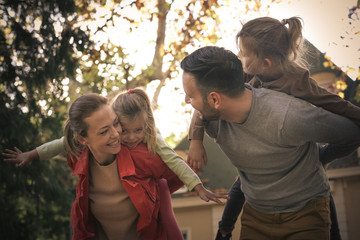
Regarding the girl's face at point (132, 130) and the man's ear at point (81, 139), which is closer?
the man's ear at point (81, 139)

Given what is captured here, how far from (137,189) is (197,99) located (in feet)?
2.91

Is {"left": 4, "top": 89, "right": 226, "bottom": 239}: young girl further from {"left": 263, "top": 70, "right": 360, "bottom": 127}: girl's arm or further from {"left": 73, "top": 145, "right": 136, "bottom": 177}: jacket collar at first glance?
{"left": 263, "top": 70, "right": 360, "bottom": 127}: girl's arm

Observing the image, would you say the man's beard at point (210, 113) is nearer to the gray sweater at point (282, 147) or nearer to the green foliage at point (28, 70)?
the gray sweater at point (282, 147)

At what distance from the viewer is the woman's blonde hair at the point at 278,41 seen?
2.96m

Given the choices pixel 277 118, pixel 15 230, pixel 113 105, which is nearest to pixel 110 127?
pixel 113 105

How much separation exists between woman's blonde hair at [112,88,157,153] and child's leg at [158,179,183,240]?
1.22 ft

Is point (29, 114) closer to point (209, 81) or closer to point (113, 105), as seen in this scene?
point (113, 105)

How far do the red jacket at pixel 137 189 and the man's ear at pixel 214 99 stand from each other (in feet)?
2.51

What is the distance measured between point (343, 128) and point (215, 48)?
965 millimetres

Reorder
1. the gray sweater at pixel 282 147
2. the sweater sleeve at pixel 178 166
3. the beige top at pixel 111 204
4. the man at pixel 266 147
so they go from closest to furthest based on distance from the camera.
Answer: the gray sweater at pixel 282 147 < the man at pixel 266 147 < the sweater sleeve at pixel 178 166 < the beige top at pixel 111 204

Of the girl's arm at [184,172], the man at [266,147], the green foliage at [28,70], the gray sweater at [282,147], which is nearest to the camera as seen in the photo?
the gray sweater at [282,147]

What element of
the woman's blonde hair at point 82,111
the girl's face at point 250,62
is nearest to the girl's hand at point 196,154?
the girl's face at point 250,62

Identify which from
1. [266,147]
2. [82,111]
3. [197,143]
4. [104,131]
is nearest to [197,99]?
[197,143]

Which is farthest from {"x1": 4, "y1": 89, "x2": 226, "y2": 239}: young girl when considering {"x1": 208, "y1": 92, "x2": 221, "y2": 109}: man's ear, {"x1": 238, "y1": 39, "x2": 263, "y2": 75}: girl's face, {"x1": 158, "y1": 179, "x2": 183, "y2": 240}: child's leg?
{"x1": 238, "y1": 39, "x2": 263, "y2": 75}: girl's face
